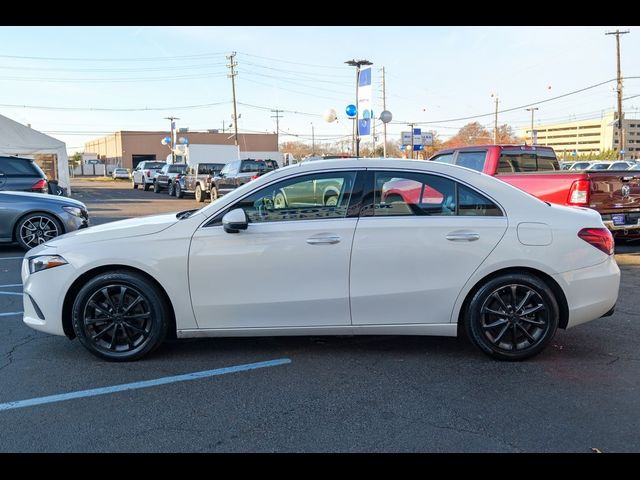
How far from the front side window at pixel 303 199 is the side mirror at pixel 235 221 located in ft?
0.50

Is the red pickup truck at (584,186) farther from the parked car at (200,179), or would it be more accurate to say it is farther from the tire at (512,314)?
the parked car at (200,179)

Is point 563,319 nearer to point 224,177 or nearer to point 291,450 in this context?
point 291,450

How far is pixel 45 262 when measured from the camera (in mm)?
4488

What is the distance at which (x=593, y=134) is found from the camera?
419 feet

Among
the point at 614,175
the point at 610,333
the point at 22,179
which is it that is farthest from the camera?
the point at 22,179

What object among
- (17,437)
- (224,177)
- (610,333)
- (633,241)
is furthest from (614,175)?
(224,177)

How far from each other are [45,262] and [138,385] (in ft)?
4.26

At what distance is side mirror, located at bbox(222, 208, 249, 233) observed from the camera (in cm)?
430

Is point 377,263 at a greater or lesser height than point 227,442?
greater

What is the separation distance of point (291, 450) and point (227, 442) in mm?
385

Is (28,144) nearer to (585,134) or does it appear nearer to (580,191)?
(580,191)

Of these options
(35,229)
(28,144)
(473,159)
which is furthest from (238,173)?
(473,159)

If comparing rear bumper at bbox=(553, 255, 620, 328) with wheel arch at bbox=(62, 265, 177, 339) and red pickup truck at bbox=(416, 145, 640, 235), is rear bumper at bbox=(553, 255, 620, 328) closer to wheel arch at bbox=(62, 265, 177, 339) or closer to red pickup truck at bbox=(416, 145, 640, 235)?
wheel arch at bbox=(62, 265, 177, 339)

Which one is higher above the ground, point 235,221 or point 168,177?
point 168,177
